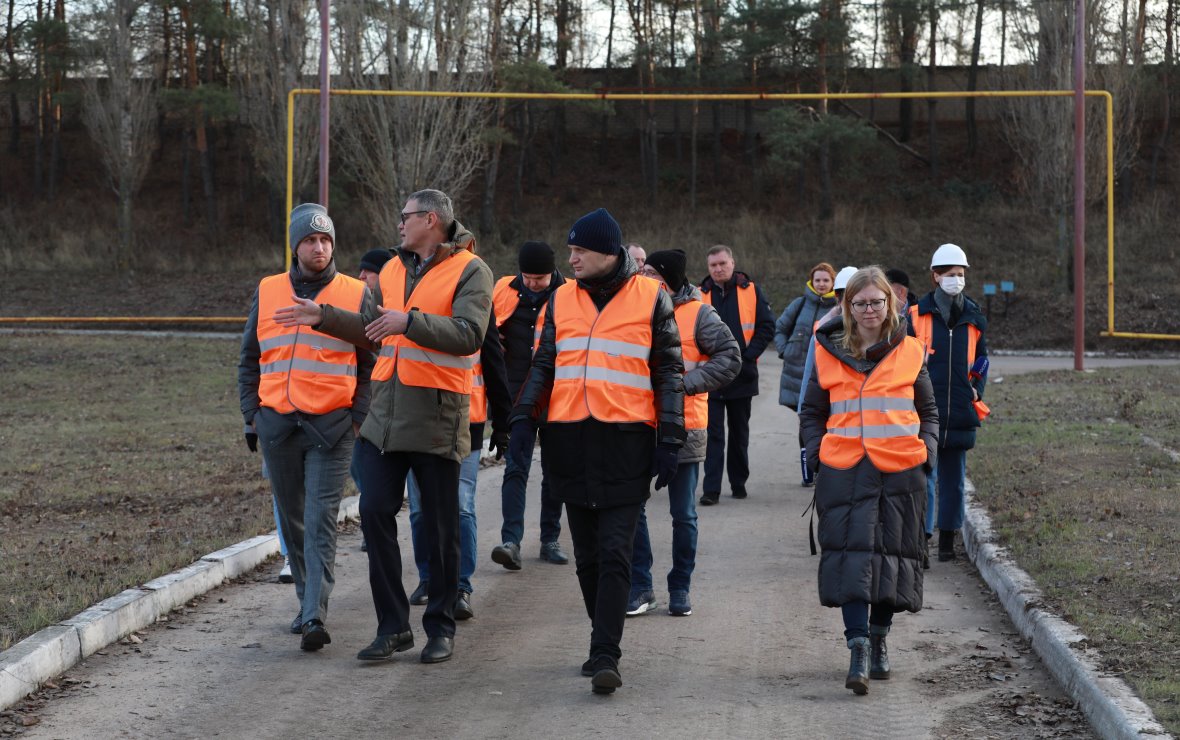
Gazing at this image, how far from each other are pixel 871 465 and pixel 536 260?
10.3ft

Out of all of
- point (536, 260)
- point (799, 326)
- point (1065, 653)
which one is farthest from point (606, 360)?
point (799, 326)

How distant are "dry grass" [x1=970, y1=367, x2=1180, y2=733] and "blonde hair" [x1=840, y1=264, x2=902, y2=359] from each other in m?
1.73

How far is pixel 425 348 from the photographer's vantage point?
20.4 ft

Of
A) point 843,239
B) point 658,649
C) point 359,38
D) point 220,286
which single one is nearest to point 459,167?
point 359,38

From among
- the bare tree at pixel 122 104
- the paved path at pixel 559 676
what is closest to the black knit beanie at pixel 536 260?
the paved path at pixel 559 676

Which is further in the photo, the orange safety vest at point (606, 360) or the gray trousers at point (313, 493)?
the gray trousers at point (313, 493)

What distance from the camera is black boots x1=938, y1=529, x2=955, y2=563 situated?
9.13 m

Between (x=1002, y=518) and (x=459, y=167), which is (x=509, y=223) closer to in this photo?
(x=459, y=167)

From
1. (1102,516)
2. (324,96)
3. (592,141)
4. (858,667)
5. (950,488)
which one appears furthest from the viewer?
(592,141)

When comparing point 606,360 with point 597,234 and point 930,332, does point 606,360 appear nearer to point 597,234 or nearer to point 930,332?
point 597,234

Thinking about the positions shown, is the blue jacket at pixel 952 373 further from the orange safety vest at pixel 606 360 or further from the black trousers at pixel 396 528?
the black trousers at pixel 396 528

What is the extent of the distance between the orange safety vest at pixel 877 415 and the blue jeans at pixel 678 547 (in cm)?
150

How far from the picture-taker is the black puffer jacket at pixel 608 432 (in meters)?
5.92

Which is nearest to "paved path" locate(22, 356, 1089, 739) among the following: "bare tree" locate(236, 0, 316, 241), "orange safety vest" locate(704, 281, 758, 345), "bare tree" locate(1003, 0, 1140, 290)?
"orange safety vest" locate(704, 281, 758, 345)
